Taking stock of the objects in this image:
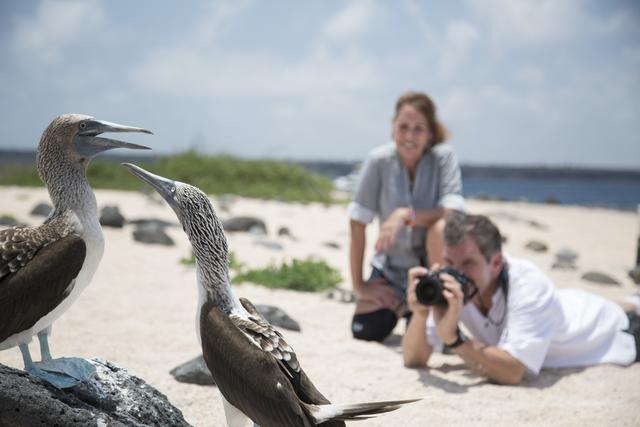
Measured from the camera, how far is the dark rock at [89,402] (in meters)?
2.31

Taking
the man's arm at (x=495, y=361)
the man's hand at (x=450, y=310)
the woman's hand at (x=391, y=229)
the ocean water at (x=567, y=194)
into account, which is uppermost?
the woman's hand at (x=391, y=229)

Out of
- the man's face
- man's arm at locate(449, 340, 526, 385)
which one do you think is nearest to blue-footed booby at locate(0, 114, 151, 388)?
the man's face

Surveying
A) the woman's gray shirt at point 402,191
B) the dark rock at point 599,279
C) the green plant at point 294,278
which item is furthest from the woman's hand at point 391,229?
the dark rock at point 599,279

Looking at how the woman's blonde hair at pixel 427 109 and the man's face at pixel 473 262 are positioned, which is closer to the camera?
the man's face at pixel 473 262

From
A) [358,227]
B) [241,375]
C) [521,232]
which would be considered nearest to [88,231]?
[241,375]

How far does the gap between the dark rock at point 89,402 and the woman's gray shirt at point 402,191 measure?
129 inches

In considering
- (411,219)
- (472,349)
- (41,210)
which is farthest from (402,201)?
(41,210)

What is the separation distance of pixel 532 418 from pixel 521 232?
11.4 metres

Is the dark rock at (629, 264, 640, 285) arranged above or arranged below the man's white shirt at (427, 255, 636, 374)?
below

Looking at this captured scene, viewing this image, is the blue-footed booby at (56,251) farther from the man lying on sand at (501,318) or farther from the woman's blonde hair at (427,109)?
the woman's blonde hair at (427,109)

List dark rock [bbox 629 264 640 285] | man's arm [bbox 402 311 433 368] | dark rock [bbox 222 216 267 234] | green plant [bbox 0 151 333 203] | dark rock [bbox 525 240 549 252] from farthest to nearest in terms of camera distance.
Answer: green plant [bbox 0 151 333 203]
dark rock [bbox 525 240 549 252]
dark rock [bbox 222 216 267 234]
dark rock [bbox 629 264 640 285]
man's arm [bbox 402 311 433 368]

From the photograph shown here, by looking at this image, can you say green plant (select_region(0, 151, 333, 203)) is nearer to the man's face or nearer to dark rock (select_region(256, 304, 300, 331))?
dark rock (select_region(256, 304, 300, 331))

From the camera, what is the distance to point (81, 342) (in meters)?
4.67

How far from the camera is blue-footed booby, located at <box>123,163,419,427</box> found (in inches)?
90.3
